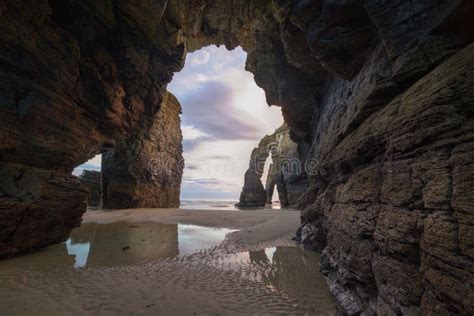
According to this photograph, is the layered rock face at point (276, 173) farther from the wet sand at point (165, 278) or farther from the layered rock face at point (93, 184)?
the layered rock face at point (93, 184)

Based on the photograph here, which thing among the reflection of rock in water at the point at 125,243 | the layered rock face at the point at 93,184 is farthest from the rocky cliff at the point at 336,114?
the layered rock face at the point at 93,184

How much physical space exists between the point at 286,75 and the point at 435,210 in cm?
1496

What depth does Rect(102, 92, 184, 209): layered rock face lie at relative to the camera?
2627 centimetres

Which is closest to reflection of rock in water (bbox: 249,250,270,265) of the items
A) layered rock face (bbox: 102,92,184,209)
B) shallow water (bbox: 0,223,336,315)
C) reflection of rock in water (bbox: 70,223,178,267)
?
shallow water (bbox: 0,223,336,315)

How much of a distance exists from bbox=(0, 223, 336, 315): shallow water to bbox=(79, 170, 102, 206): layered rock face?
28.9 m

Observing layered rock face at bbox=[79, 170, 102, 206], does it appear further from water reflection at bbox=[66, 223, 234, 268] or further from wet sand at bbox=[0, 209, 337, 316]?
wet sand at bbox=[0, 209, 337, 316]

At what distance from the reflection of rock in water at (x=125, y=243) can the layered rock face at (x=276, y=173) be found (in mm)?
30357

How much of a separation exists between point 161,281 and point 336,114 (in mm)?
9036

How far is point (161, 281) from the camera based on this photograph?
6.68 metres

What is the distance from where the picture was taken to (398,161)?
4.45 meters

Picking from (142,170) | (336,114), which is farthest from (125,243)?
(142,170)

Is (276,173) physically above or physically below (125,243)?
above

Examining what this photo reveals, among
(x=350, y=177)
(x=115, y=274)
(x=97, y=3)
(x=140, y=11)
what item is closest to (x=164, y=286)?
(x=115, y=274)

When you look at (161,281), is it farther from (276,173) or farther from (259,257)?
(276,173)
